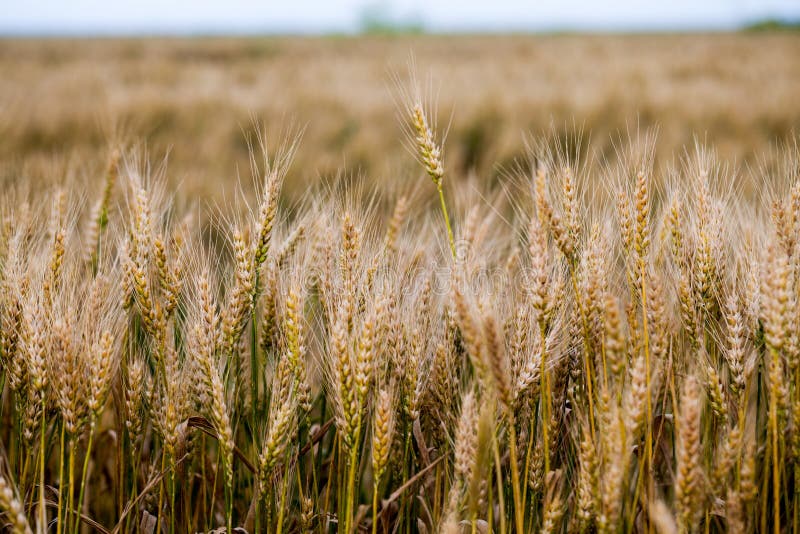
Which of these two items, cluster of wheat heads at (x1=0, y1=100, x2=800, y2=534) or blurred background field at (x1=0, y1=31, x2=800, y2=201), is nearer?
cluster of wheat heads at (x1=0, y1=100, x2=800, y2=534)

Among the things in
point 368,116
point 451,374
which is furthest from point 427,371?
point 368,116

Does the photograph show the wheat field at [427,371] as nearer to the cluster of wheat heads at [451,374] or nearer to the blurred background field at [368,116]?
the cluster of wheat heads at [451,374]

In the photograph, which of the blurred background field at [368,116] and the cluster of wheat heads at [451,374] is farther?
the blurred background field at [368,116]

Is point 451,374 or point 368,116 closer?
point 451,374

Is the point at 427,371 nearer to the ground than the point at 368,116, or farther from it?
nearer to the ground

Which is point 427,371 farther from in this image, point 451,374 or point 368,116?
point 368,116

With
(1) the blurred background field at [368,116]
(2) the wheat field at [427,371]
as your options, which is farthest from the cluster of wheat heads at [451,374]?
(1) the blurred background field at [368,116]

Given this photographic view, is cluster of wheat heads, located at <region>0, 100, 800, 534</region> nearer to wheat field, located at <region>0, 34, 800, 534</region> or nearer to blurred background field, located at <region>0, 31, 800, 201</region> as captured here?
wheat field, located at <region>0, 34, 800, 534</region>

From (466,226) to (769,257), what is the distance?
1.90ft

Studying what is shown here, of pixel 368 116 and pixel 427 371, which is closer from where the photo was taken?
pixel 427 371

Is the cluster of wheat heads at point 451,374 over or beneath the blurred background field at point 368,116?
beneath

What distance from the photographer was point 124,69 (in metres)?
10.8

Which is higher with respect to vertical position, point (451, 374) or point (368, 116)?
point (368, 116)

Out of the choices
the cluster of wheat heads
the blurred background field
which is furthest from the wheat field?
the blurred background field
